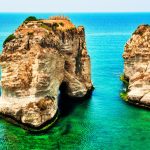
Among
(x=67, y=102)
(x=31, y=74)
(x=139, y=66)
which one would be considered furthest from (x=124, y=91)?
(x=31, y=74)

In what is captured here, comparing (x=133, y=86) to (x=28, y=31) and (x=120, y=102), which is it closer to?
(x=120, y=102)

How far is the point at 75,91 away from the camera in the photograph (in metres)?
73.1

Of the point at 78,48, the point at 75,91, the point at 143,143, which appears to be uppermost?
the point at 78,48

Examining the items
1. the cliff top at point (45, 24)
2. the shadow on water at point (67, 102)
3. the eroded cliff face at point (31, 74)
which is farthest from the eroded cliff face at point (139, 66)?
the eroded cliff face at point (31, 74)

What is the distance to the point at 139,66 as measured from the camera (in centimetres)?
7625

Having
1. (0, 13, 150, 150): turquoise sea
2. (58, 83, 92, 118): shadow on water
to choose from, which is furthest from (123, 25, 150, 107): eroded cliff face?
(58, 83, 92, 118): shadow on water

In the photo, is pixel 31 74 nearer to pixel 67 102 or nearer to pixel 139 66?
pixel 67 102

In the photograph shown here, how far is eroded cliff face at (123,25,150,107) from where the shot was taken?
69.2 m

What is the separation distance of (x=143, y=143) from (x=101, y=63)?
63.7 metres

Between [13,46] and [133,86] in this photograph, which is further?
[133,86]

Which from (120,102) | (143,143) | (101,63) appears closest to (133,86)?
(120,102)

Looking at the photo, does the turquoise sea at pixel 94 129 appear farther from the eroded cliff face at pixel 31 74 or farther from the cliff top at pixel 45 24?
the cliff top at pixel 45 24

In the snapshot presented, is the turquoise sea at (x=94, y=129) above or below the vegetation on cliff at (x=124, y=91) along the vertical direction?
below

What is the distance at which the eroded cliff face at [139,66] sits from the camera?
69.2 meters
